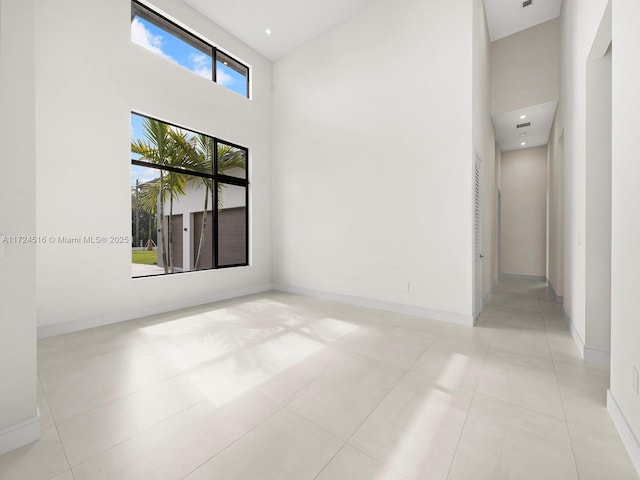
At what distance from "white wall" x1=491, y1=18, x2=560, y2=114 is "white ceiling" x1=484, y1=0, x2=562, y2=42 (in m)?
0.16

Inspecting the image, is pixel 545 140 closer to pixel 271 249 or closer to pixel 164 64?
pixel 271 249

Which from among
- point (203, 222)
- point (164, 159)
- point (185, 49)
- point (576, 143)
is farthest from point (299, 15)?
point (576, 143)

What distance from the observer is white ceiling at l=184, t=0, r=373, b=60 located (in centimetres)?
419

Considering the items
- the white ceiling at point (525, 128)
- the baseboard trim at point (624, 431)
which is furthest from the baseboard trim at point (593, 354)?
the white ceiling at point (525, 128)

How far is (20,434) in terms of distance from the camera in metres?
1.44

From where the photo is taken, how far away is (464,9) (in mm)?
3406

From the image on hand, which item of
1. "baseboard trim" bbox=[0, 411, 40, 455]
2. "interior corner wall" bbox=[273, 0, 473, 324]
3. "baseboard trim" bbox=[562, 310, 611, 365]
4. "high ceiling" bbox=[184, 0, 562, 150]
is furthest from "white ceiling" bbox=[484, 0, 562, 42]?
"baseboard trim" bbox=[0, 411, 40, 455]

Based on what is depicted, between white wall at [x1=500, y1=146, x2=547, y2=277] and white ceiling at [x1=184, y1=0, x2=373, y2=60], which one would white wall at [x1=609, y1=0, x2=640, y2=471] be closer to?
white ceiling at [x1=184, y1=0, x2=373, y2=60]

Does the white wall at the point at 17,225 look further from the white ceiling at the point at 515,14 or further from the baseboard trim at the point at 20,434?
the white ceiling at the point at 515,14

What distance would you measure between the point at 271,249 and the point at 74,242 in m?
3.07

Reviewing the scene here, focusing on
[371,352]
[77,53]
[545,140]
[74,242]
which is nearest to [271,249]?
[74,242]

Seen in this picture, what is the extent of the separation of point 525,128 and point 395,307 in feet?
15.9

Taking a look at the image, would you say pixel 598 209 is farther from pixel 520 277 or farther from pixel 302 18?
pixel 520 277

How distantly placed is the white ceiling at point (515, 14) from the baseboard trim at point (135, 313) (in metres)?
6.10
